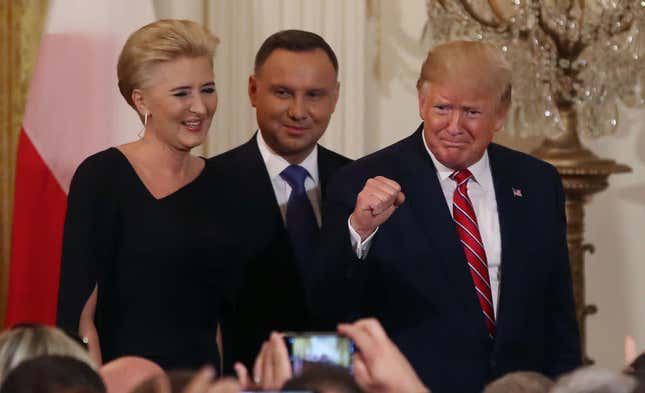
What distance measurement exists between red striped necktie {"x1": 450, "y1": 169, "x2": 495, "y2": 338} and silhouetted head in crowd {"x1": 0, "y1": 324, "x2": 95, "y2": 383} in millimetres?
1252

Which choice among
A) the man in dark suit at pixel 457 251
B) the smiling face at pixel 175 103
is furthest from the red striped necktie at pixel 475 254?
the smiling face at pixel 175 103

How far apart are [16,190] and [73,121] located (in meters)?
0.28

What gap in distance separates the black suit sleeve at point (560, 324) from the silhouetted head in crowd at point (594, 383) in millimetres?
1407

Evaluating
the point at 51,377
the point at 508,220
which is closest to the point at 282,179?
the point at 508,220

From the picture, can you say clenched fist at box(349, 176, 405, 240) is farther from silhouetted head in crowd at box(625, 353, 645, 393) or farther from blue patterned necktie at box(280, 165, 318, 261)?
silhouetted head in crowd at box(625, 353, 645, 393)

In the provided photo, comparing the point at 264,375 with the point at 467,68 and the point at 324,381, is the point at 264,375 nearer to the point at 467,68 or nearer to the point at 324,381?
the point at 324,381

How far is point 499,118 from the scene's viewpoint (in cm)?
330

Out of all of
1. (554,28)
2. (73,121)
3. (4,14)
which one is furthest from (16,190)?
(554,28)

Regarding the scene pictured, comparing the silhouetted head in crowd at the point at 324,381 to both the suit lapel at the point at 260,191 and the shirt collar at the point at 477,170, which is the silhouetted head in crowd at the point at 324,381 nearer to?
the shirt collar at the point at 477,170

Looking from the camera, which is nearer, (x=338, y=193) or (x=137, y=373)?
(x=137, y=373)

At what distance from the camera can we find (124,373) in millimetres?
2309

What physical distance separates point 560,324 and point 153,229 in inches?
38.4

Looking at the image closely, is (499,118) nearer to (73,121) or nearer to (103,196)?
(103,196)

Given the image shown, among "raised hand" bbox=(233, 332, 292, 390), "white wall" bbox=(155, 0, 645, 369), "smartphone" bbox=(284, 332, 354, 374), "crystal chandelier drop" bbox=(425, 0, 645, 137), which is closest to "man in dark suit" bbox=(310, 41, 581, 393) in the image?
"smartphone" bbox=(284, 332, 354, 374)
